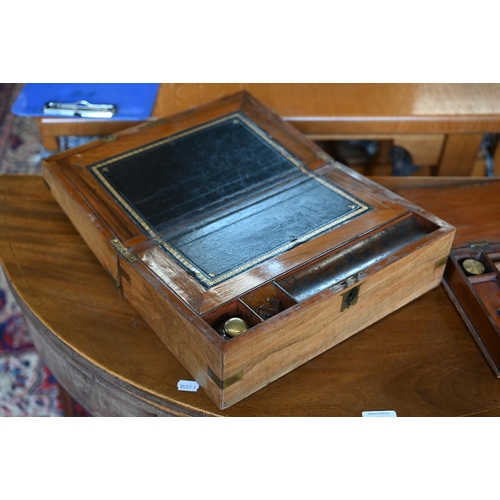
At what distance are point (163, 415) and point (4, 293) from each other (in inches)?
54.3

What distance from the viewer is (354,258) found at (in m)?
1.44

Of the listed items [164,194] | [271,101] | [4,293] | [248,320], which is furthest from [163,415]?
[4,293]

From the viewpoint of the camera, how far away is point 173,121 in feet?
Result: 5.94

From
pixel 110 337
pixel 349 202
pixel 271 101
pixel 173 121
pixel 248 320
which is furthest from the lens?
pixel 271 101

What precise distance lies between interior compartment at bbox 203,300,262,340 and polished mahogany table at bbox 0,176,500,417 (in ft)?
0.46

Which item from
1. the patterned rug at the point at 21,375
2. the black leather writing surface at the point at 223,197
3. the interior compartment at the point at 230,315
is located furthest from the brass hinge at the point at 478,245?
the patterned rug at the point at 21,375

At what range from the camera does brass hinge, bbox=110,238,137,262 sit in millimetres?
1428

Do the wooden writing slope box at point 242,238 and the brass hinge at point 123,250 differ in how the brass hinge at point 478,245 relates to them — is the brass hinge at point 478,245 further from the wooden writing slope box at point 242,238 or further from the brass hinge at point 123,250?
the brass hinge at point 123,250

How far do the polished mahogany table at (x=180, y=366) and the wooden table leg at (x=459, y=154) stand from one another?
0.40 metres

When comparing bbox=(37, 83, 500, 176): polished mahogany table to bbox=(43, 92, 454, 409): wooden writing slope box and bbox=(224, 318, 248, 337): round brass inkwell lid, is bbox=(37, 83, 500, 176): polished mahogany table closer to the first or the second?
bbox=(43, 92, 454, 409): wooden writing slope box

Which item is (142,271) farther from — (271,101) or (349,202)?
(271,101)

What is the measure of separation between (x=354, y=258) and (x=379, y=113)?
27.3 inches

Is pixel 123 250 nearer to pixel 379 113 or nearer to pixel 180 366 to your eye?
pixel 180 366

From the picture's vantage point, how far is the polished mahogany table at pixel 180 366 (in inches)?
53.1
